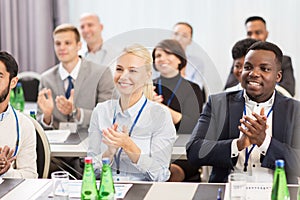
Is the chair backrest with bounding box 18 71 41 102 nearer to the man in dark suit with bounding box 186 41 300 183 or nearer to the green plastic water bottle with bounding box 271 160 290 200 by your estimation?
the man in dark suit with bounding box 186 41 300 183

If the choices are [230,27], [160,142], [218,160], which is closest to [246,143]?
[218,160]

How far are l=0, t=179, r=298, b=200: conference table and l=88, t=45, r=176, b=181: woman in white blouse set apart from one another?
0.24m

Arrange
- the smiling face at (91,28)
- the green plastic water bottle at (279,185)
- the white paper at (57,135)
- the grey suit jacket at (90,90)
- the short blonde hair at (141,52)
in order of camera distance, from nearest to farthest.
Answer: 1. the green plastic water bottle at (279,185)
2. the short blonde hair at (141,52)
3. the grey suit jacket at (90,90)
4. the white paper at (57,135)
5. the smiling face at (91,28)

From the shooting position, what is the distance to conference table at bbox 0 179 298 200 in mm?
2248

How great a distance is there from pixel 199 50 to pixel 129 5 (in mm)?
3157

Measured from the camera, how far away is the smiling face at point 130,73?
8.29 feet

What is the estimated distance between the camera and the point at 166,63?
2680 mm

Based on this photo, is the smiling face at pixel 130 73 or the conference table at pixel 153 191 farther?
the smiling face at pixel 130 73

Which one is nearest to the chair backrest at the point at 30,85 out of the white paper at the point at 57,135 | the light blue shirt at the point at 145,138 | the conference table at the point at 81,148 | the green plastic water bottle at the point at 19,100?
the green plastic water bottle at the point at 19,100

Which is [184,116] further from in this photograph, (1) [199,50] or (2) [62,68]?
(2) [62,68]

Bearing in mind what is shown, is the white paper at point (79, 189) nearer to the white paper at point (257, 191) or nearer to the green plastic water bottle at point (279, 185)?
the white paper at point (257, 191)

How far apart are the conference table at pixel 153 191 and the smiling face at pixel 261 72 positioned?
0.48m

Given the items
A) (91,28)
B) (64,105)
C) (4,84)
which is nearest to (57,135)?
(64,105)

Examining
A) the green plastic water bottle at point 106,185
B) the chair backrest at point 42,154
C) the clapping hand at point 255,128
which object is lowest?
the chair backrest at point 42,154
